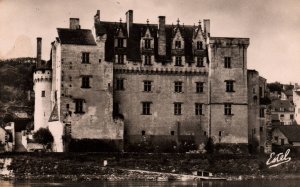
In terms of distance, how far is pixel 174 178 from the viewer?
43812 millimetres

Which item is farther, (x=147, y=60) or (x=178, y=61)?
(x=178, y=61)

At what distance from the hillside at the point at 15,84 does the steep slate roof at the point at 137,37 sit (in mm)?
23043

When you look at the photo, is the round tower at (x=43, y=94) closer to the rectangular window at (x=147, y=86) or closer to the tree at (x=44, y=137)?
the tree at (x=44, y=137)

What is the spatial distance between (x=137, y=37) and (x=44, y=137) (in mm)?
9719

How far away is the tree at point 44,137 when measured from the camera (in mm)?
50062

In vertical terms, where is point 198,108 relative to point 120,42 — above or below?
below

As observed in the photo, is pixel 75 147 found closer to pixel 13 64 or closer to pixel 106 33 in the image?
pixel 106 33

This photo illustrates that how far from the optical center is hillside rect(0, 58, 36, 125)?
74887mm

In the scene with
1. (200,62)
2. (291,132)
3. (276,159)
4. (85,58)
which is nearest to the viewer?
(85,58)

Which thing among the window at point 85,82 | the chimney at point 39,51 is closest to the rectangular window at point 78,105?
the window at point 85,82

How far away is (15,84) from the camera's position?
81.3m

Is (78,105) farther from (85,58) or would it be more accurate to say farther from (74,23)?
(74,23)

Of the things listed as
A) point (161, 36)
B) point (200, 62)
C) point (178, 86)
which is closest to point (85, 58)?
point (161, 36)

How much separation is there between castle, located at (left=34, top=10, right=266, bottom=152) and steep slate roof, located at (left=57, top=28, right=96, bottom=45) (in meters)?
0.07
